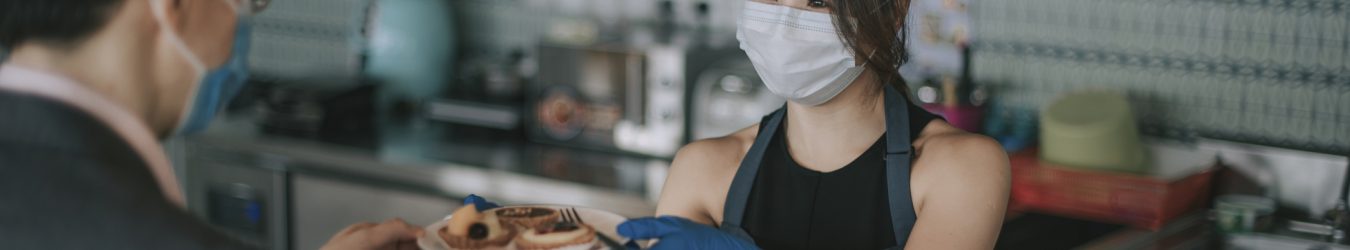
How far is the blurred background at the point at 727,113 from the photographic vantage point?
299cm

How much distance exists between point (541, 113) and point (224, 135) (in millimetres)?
996

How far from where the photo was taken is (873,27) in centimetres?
170

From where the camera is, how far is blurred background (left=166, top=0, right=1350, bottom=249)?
9.80ft

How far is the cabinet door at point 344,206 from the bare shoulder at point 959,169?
6.77 ft

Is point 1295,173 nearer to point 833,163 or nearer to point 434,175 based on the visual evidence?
point 833,163

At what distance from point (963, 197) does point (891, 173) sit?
11 cm

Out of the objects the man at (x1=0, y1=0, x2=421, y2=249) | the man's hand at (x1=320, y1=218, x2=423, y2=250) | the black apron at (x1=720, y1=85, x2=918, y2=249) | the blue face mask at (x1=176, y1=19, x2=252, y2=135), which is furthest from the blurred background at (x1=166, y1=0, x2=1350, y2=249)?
the man at (x1=0, y1=0, x2=421, y2=249)

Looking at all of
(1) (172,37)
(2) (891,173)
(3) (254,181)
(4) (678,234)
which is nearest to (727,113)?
(3) (254,181)

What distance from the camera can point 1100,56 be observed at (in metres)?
3.29

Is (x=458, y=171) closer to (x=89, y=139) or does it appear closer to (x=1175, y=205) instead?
(x=1175, y=205)

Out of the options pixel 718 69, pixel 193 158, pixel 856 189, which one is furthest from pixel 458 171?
pixel 856 189

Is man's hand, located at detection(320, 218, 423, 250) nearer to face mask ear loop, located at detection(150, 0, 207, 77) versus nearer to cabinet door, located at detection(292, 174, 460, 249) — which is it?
face mask ear loop, located at detection(150, 0, 207, 77)

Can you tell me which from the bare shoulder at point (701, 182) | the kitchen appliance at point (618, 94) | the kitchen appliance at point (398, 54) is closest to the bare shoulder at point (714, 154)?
the bare shoulder at point (701, 182)

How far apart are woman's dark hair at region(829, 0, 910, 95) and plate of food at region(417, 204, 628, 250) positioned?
37 centimetres
